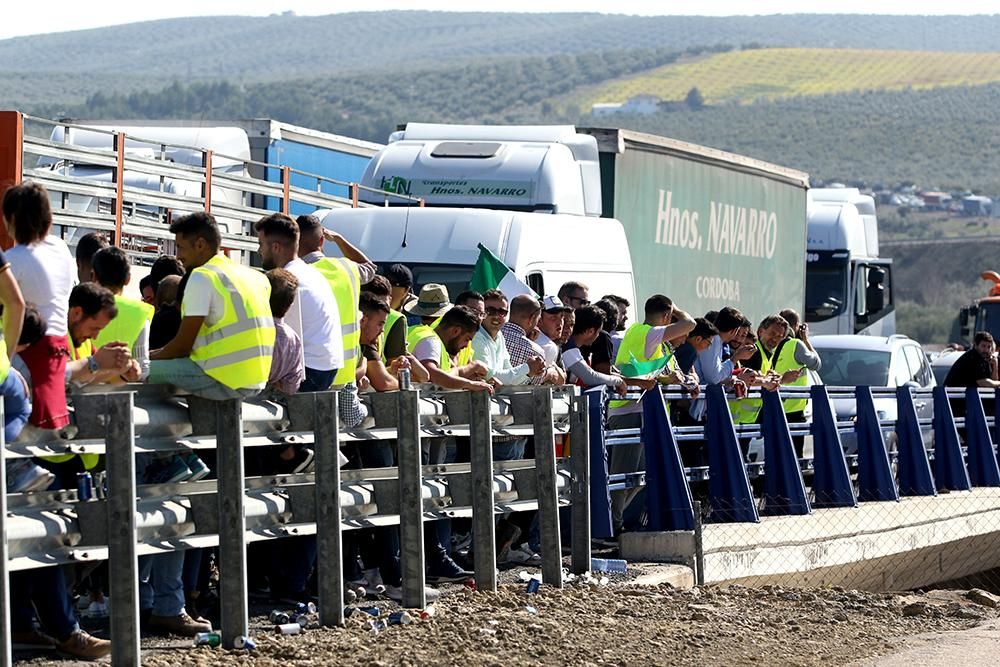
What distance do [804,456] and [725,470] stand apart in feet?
7.42

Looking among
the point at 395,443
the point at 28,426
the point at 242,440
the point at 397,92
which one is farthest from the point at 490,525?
the point at 397,92

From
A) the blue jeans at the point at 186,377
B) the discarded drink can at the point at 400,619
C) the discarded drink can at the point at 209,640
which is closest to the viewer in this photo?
the blue jeans at the point at 186,377

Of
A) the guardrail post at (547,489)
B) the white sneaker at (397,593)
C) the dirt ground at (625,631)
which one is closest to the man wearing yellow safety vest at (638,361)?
the dirt ground at (625,631)

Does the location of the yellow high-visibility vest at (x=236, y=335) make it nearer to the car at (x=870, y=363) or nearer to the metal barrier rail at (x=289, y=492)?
the metal barrier rail at (x=289, y=492)

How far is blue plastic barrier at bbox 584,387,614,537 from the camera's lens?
12.1 meters

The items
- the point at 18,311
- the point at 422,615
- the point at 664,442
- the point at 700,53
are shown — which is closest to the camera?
the point at 18,311

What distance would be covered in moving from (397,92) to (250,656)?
546ft

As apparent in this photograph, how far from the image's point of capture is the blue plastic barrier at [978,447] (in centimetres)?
1841

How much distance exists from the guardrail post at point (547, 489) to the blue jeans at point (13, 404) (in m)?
4.10

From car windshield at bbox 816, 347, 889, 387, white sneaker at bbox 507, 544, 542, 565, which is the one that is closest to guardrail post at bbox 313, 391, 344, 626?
white sneaker at bbox 507, 544, 542, 565

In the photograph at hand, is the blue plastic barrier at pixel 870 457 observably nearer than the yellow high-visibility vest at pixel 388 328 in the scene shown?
No

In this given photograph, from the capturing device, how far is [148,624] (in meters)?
8.49

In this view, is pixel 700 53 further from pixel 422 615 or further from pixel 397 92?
pixel 422 615

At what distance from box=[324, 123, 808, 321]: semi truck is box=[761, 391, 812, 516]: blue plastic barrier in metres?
2.50
